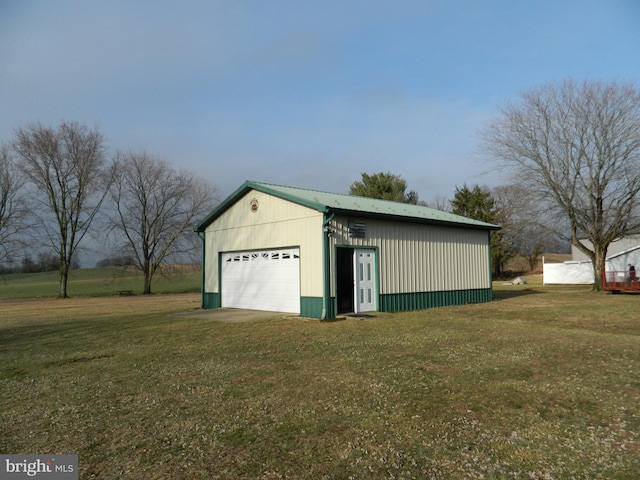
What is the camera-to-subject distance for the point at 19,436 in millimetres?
4266

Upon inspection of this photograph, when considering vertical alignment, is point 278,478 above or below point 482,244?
below

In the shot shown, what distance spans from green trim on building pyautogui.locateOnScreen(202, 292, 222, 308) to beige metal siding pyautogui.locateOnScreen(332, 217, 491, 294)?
683cm

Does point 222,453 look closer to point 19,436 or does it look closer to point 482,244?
point 19,436

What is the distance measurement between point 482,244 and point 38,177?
31.7 m

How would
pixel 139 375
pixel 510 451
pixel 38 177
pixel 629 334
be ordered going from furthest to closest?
pixel 38 177 < pixel 629 334 < pixel 139 375 < pixel 510 451

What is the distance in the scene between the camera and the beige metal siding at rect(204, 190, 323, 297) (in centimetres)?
1400

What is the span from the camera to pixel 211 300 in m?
18.4

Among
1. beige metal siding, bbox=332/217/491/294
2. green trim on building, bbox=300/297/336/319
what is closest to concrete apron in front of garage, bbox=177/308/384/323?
green trim on building, bbox=300/297/336/319

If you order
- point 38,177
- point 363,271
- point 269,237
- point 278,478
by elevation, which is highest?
point 38,177

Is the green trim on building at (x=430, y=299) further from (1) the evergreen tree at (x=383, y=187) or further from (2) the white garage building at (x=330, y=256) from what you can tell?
(1) the evergreen tree at (x=383, y=187)

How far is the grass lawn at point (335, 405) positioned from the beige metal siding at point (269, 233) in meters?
4.40

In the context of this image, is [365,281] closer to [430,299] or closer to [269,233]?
[430,299]

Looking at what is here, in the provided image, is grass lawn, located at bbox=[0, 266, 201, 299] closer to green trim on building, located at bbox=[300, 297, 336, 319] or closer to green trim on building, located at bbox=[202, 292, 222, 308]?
green trim on building, located at bbox=[202, 292, 222, 308]

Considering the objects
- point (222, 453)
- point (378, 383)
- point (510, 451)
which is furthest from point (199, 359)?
point (510, 451)
